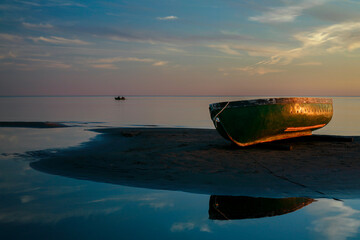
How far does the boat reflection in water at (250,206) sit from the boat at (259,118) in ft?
14.0

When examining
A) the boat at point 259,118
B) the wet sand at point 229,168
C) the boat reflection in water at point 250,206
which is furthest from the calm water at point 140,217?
the boat at point 259,118

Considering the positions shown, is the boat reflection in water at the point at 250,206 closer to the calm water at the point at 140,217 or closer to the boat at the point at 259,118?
the calm water at the point at 140,217

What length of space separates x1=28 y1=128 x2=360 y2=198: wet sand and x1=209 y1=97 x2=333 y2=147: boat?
1.60 feet

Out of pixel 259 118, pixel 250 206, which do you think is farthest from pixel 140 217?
pixel 259 118

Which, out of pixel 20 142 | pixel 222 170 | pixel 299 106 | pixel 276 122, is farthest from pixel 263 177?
pixel 20 142

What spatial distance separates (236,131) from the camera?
948 centimetres

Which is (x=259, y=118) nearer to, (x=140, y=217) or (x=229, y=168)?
(x=229, y=168)

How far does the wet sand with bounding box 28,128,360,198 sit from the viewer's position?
229 inches

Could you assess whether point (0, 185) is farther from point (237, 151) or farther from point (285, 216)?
point (237, 151)

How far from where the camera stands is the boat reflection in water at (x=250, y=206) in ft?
14.8

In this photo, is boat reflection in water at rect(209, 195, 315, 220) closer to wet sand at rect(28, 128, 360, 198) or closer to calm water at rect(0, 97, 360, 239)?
calm water at rect(0, 97, 360, 239)

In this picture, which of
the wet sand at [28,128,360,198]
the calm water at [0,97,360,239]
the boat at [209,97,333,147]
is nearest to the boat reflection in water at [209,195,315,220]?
the calm water at [0,97,360,239]

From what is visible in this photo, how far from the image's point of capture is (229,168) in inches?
288

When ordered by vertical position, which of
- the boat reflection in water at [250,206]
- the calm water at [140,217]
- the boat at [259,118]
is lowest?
the calm water at [140,217]
